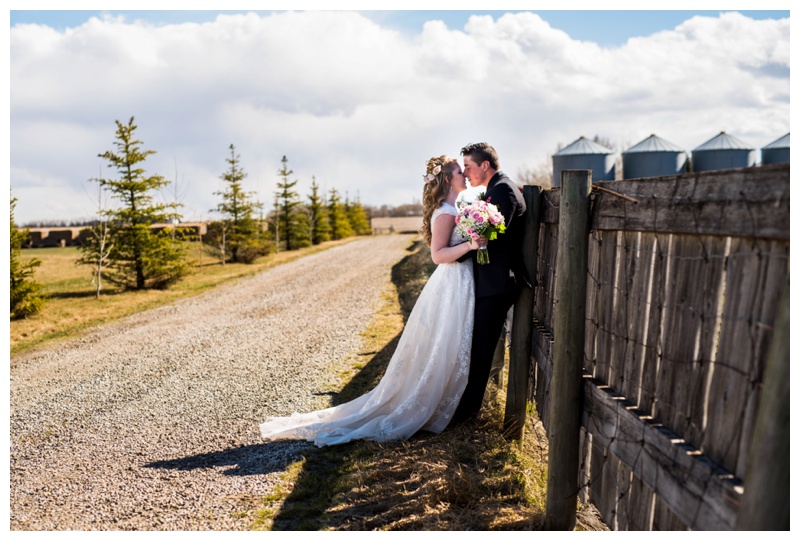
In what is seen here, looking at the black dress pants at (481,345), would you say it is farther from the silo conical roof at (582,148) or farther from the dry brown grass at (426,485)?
the silo conical roof at (582,148)

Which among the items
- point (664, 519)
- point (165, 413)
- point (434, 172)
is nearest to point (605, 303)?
point (664, 519)

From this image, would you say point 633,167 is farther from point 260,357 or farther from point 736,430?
point 736,430

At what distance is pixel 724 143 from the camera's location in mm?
24266

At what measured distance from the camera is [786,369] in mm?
1889

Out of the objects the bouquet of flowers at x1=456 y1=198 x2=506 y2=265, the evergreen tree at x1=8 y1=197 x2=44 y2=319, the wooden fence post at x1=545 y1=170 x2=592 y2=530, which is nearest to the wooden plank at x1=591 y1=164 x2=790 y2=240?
the wooden fence post at x1=545 y1=170 x2=592 y2=530

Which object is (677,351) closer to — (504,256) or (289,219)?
(504,256)

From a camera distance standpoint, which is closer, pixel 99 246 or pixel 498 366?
pixel 498 366

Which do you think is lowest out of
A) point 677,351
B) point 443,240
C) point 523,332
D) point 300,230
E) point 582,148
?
point 300,230

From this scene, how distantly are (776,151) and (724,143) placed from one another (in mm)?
1984

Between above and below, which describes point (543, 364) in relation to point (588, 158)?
below

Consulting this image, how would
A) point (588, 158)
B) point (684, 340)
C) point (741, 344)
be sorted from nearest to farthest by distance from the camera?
point (741, 344)
point (684, 340)
point (588, 158)

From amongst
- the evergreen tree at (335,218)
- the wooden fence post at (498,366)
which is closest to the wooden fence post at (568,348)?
the wooden fence post at (498,366)

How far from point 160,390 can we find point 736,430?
6.80 meters
